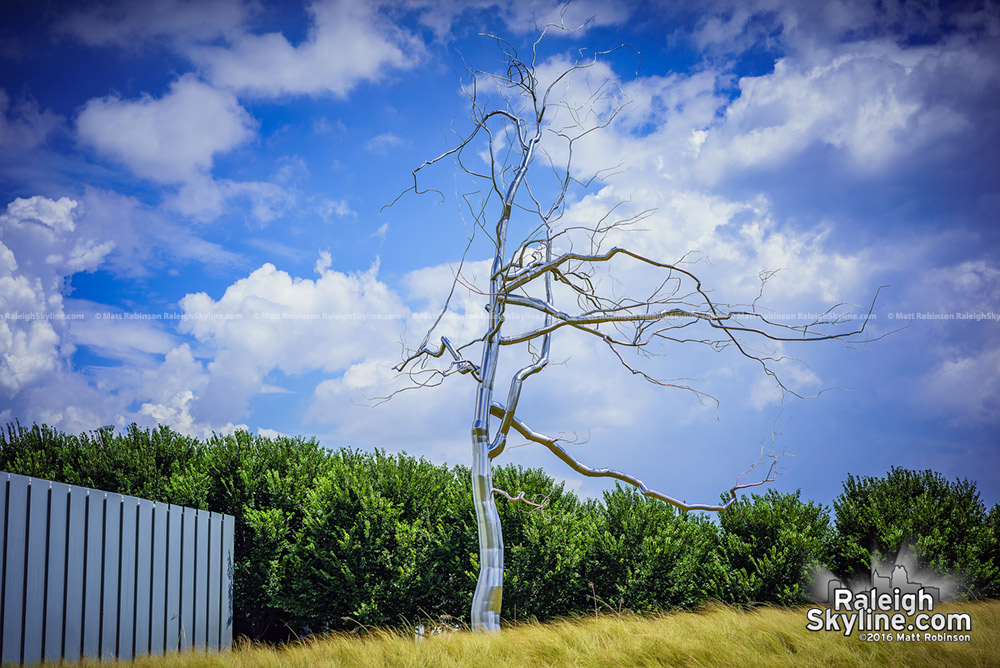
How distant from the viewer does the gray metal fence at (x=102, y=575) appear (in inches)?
256

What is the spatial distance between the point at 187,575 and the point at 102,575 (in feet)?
5.35

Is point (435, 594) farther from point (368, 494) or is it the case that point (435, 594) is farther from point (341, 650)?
point (341, 650)

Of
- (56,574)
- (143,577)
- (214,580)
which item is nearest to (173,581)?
(143,577)

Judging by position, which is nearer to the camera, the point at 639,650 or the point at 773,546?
the point at 639,650

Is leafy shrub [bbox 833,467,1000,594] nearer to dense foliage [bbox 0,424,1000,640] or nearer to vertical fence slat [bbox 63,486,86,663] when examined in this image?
dense foliage [bbox 0,424,1000,640]

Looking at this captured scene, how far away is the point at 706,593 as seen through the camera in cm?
1082

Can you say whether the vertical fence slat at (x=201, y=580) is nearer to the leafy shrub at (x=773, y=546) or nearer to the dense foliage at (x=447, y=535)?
the dense foliage at (x=447, y=535)

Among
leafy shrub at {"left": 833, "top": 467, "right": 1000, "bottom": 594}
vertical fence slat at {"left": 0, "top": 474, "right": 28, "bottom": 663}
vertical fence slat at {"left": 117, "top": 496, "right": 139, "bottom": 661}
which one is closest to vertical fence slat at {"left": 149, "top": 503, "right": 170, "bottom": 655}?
vertical fence slat at {"left": 117, "top": 496, "right": 139, "bottom": 661}

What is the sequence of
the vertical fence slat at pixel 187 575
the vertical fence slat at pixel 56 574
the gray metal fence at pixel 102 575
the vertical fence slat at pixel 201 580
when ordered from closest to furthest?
1. the gray metal fence at pixel 102 575
2. the vertical fence slat at pixel 56 574
3. the vertical fence slat at pixel 187 575
4. the vertical fence slat at pixel 201 580

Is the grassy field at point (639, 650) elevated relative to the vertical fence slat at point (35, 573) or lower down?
lower down

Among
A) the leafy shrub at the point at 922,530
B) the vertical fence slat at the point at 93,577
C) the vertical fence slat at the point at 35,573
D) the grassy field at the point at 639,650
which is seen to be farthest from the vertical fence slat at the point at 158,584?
the leafy shrub at the point at 922,530

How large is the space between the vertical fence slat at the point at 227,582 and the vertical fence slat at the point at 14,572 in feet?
12.0

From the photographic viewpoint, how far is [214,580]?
9766 mm

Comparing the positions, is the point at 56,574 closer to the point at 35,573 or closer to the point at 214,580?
the point at 35,573
